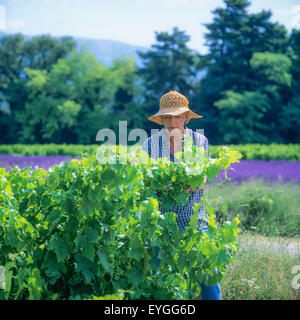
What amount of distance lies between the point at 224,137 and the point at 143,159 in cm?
2439

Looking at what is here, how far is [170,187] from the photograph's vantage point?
7.51 ft

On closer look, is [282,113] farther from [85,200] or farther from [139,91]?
[85,200]

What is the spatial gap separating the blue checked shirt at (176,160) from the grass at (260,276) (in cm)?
58

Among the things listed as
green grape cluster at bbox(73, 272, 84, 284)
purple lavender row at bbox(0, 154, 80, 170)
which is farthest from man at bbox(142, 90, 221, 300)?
purple lavender row at bbox(0, 154, 80, 170)

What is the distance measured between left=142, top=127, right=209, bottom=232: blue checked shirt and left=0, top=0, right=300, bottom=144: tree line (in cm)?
2131

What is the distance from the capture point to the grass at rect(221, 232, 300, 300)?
3.21 meters

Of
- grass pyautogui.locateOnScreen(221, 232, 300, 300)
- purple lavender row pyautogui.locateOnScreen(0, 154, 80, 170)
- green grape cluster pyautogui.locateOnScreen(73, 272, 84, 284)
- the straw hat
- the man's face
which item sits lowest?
grass pyautogui.locateOnScreen(221, 232, 300, 300)

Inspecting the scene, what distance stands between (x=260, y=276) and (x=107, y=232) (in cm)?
181

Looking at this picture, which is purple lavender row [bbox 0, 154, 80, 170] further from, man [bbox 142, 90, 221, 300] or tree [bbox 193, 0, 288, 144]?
tree [bbox 193, 0, 288, 144]

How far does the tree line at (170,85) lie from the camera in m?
26.1

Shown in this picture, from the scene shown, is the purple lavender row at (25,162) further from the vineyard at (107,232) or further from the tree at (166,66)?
the tree at (166,66)

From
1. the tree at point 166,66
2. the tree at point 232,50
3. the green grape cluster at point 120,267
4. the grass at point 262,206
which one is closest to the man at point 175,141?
the green grape cluster at point 120,267

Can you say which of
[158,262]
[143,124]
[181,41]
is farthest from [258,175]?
[181,41]

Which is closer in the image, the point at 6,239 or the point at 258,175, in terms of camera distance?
the point at 6,239
